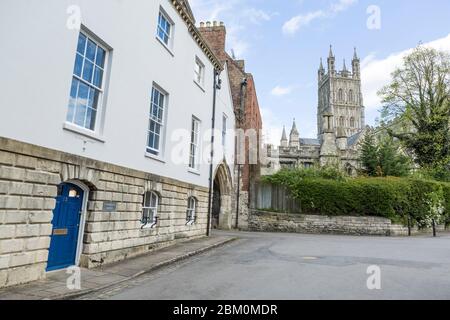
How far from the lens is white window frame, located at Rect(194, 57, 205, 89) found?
14477mm

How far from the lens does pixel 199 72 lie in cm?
1516

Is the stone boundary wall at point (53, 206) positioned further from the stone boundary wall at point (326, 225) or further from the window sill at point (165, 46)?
the stone boundary wall at point (326, 225)

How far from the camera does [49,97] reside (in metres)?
6.33

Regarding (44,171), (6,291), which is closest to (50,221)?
(44,171)

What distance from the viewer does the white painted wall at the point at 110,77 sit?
5.65 metres

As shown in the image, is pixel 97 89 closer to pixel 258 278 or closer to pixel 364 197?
pixel 258 278

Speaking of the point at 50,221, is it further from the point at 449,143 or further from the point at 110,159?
the point at 449,143

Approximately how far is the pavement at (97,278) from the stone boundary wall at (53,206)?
0.29 meters

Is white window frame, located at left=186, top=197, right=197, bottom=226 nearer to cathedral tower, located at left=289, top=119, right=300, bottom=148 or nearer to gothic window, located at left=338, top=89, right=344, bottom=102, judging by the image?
cathedral tower, located at left=289, top=119, right=300, bottom=148

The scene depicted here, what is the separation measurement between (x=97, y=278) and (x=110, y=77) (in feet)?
16.1

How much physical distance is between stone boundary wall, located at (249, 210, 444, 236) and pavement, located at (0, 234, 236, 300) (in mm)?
11272

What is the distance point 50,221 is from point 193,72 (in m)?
9.37

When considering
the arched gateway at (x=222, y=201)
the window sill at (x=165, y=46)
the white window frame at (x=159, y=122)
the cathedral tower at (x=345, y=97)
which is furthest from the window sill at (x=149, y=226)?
the cathedral tower at (x=345, y=97)
